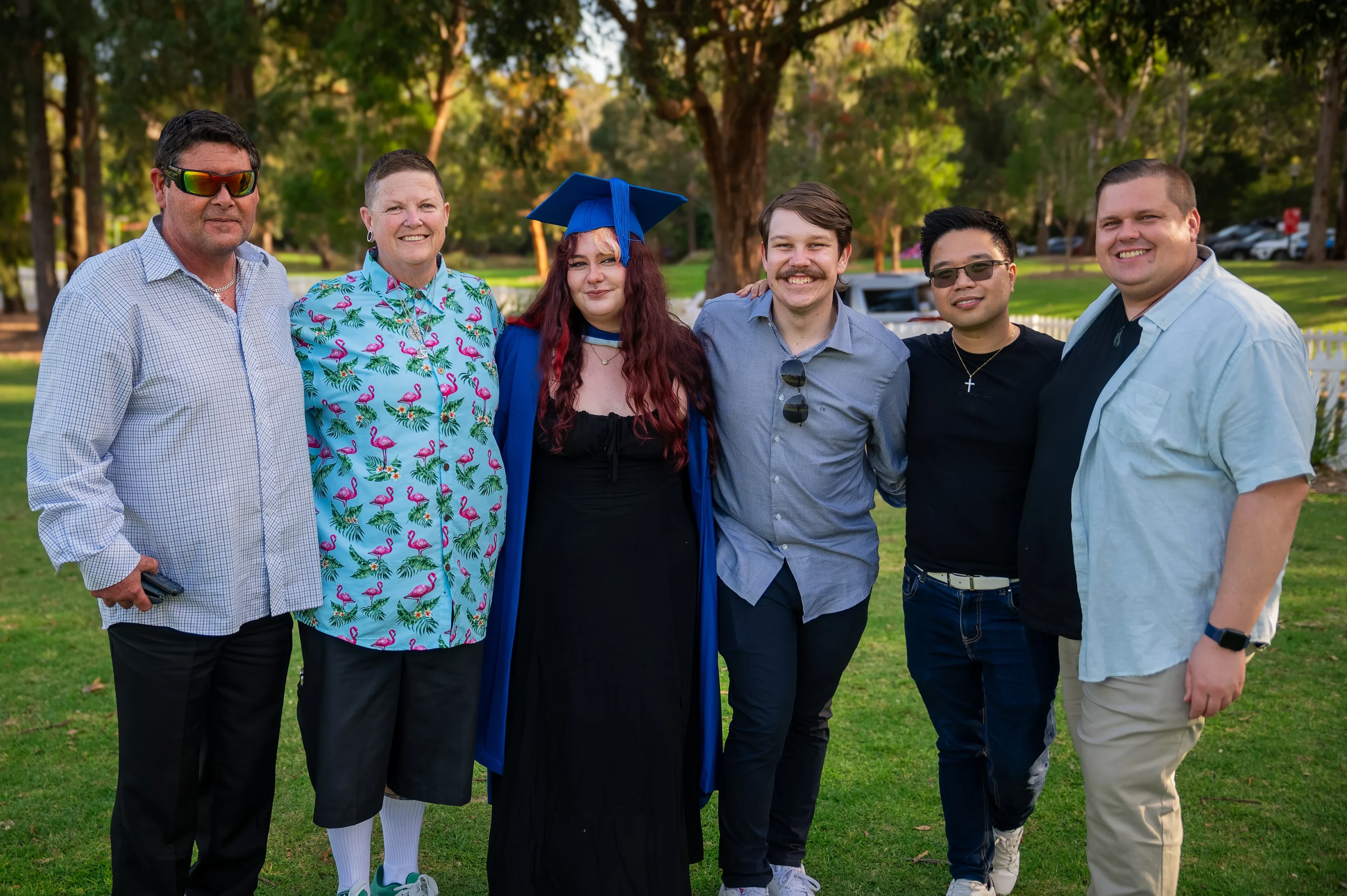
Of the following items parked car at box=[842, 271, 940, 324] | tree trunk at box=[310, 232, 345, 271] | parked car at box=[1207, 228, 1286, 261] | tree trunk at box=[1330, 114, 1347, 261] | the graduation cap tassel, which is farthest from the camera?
tree trunk at box=[310, 232, 345, 271]

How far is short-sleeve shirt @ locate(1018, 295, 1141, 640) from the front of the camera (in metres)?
2.86

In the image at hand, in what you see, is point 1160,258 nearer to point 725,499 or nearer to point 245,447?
point 725,499

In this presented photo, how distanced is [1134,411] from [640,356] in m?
1.52

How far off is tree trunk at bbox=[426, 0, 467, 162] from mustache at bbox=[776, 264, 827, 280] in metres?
11.1

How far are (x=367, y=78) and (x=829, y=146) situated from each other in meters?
17.1

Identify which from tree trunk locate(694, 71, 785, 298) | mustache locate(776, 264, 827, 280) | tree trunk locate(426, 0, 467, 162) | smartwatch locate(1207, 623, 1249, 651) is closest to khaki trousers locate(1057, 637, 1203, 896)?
smartwatch locate(1207, 623, 1249, 651)

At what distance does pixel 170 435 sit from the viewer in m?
2.84

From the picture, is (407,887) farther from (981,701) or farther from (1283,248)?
(1283,248)

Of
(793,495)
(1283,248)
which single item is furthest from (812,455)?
(1283,248)

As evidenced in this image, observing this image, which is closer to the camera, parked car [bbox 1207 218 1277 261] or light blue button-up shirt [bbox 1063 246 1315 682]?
light blue button-up shirt [bbox 1063 246 1315 682]

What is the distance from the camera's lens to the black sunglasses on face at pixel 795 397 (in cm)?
337

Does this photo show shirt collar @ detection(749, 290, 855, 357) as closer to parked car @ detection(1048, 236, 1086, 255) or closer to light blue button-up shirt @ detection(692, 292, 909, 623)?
light blue button-up shirt @ detection(692, 292, 909, 623)

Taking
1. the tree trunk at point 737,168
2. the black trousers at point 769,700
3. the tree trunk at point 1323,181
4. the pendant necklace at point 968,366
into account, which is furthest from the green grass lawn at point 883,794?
the tree trunk at point 1323,181

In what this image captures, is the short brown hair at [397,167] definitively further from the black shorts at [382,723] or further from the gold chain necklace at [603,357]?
the black shorts at [382,723]
